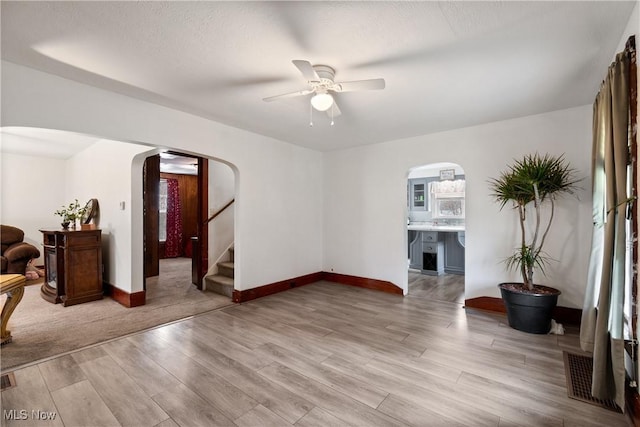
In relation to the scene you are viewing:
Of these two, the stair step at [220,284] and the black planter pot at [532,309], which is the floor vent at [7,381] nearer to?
the stair step at [220,284]

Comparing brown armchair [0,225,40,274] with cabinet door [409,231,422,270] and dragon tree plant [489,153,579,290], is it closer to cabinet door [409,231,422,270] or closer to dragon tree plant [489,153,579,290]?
cabinet door [409,231,422,270]

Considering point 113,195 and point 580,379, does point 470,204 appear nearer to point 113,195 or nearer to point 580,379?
point 580,379

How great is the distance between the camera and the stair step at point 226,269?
473 centimetres

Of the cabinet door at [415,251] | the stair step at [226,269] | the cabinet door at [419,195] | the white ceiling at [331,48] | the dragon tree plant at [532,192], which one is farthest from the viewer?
the cabinet door at [419,195]

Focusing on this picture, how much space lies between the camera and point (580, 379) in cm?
210

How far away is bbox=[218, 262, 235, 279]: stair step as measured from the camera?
4727 mm

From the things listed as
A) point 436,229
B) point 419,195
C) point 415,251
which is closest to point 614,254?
point 436,229

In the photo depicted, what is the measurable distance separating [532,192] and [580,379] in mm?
1821

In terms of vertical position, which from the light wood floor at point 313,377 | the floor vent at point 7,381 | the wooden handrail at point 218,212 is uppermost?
the wooden handrail at point 218,212

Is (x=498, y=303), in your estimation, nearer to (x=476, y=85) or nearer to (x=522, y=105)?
Answer: (x=522, y=105)

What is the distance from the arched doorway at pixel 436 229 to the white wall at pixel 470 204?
935 millimetres

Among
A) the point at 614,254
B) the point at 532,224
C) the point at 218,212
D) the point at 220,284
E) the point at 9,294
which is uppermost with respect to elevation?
the point at 218,212

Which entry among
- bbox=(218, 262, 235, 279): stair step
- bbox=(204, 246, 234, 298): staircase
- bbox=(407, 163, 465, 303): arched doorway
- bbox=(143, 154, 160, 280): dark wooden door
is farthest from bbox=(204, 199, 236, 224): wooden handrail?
bbox=(407, 163, 465, 303): arched doorway

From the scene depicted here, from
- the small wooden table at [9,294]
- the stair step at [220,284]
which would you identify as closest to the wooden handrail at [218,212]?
the stair step at [220,284]
